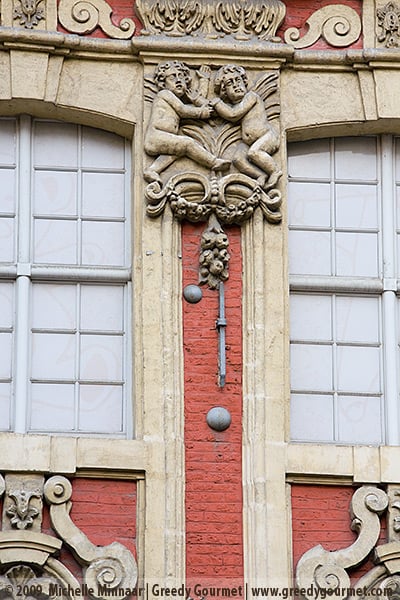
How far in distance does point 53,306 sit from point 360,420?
7.72 ft

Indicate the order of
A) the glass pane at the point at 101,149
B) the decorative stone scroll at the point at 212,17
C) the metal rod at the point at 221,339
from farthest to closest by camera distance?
the decorative stone scroll at the point at 212,17 < the glass pane at the point at 101,149 < the metal rod at the point at 221,339

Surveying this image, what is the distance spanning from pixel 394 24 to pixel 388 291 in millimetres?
2068

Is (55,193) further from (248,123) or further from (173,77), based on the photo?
(248,123)

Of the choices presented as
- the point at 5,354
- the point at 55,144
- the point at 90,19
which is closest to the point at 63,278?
the point at 5,354

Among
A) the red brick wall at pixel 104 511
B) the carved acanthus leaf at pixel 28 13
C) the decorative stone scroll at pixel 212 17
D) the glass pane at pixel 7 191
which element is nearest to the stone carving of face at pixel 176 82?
the decorative stone scroll at pixel 212 17

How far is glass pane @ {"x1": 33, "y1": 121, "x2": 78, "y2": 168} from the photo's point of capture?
18.2 m

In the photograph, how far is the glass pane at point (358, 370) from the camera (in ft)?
58.8

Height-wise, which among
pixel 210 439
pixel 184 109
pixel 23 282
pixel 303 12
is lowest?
pixel 210 439

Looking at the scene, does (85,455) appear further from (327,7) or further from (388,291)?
(327,7)

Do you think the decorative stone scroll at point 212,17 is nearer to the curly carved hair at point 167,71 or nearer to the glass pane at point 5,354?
the curly carved hair at point 167,71

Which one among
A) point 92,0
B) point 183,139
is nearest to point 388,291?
point 183,139

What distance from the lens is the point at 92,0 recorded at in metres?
18.5

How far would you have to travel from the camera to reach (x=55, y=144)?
18.3m

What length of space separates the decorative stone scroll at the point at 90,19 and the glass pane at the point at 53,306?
1.96 metres
